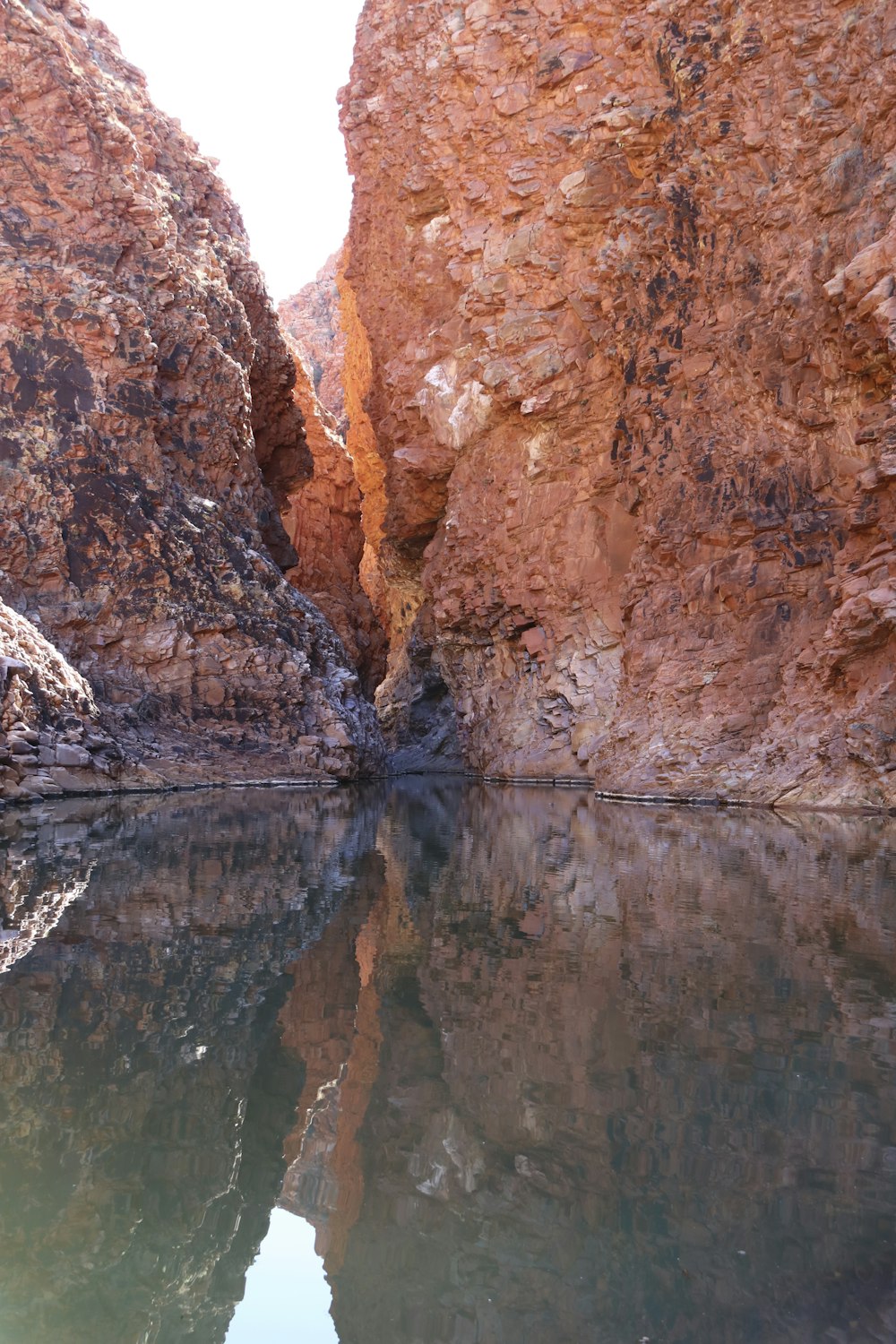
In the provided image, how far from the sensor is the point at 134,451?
93.6 feet

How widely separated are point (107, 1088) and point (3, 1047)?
2.20 ft

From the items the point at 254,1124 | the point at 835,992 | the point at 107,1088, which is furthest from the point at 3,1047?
the point at 835,992

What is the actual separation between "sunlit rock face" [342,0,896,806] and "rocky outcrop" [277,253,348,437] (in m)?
43.1

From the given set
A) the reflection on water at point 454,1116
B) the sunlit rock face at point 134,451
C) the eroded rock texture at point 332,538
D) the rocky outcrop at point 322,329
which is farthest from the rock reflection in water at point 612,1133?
the rocky outcrop at point 322,329

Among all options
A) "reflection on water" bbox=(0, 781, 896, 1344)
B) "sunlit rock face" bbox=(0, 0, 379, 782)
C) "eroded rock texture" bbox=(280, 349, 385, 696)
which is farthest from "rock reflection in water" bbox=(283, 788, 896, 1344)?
"eroded rock texture" bbox=(280, 349, 385, 696)

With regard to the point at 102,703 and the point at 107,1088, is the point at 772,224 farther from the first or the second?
the point at 107,1088

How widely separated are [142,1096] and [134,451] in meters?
26.9

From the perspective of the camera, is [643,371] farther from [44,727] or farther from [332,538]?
[332,538]

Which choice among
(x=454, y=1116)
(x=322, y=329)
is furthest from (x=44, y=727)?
(x=322, y=329)

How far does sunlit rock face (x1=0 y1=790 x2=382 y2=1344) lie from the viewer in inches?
104

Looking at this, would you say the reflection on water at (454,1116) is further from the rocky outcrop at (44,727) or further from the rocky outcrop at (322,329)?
the rocky outcrop at (322,329)

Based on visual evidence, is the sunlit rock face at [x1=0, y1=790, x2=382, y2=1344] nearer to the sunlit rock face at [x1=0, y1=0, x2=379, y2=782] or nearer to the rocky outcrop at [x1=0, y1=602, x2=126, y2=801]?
the rocky outcrop at [x1=0, y1=602, x2=126, y2=801]

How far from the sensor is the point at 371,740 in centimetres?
3319

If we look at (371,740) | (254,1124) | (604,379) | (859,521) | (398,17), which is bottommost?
(254,1124)
